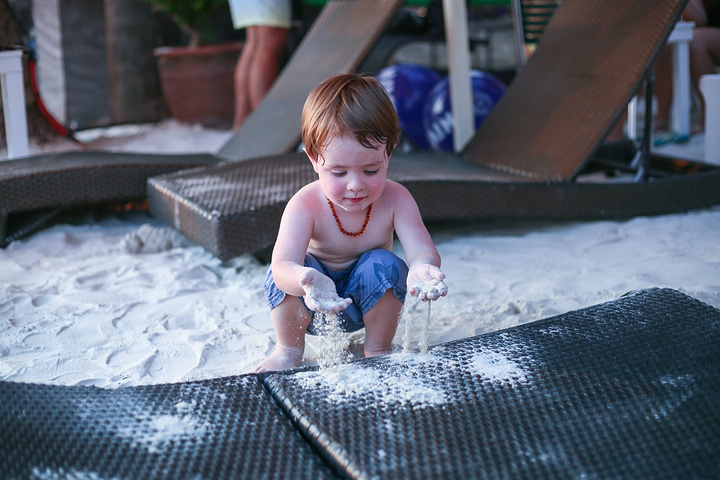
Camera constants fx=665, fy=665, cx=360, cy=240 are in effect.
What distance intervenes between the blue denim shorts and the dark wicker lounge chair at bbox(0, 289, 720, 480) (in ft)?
0.75

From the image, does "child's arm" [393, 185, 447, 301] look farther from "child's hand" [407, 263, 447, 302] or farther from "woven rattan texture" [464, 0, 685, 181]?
"woven rattan texture" [464, 0, 685, 181]

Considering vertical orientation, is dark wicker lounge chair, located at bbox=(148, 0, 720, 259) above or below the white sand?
above

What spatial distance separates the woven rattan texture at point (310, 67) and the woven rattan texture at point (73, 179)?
516 millimetres

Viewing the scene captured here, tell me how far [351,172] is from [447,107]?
9.85 ft

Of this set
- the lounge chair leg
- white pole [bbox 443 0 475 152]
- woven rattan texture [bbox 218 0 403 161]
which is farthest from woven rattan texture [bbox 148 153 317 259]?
the lounge chair leg

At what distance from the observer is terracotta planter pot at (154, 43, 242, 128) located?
260 inches

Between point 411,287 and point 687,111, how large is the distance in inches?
163

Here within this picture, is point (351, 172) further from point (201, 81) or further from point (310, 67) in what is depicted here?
point (201, 81)

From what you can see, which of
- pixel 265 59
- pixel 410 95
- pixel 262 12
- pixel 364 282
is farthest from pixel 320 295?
pixel 265 59

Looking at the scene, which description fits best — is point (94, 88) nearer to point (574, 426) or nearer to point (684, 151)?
point (684, 151)

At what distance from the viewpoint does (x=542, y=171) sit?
3148 mm

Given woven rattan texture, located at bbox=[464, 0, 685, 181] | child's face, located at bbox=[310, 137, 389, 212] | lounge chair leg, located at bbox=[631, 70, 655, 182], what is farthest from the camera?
lounge chair leg, located at bbox=[631, 70, 655, 182]

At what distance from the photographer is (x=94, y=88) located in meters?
7.32

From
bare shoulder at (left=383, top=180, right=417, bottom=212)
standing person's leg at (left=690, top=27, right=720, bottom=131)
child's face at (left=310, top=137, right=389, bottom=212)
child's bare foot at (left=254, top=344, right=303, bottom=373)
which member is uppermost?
standing person's leg at (left=690, top=27, right=720, bottom=131)
